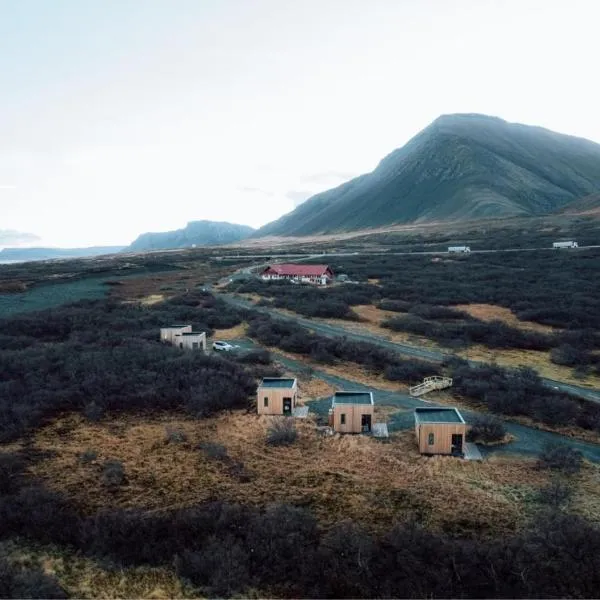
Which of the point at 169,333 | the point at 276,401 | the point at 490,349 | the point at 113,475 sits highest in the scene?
the point at 169,333

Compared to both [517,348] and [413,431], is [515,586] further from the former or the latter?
[517,348]

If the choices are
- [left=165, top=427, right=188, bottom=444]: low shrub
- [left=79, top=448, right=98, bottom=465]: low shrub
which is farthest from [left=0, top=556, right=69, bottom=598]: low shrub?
[left=165, top=427, right=188, bottom=444]: low shrub

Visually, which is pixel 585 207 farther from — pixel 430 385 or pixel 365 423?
pixel 365 423

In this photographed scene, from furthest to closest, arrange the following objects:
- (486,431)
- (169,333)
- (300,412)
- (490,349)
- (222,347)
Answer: (169,333) < (490,349) < (222,347) < (300,412) < (486,431)

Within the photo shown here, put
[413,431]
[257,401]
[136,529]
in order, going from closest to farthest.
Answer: [136,529] < [413,431] < [257,401]

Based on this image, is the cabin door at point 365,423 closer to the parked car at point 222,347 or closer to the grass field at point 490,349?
the grass field at point 490,349

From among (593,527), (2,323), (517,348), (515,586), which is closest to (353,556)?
(515,586)

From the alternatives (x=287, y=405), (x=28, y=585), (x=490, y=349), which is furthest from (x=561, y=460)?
(x=490, y=349)

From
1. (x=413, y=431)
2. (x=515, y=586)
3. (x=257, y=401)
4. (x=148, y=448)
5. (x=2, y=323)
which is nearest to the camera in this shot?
(x=515, y=586)
